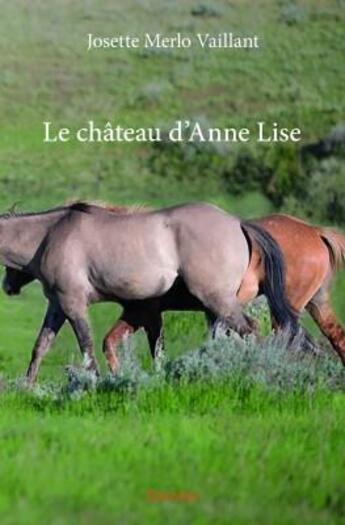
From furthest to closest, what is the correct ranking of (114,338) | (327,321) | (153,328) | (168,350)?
(168,350), (327,321), (153,328), (114,338)

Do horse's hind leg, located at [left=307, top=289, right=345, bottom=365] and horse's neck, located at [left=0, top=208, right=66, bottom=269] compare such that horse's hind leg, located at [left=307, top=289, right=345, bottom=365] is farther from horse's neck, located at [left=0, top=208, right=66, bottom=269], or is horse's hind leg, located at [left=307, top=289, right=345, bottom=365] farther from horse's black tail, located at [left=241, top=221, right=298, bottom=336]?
horse's neck, located at [left=0, top=208, right=66, bottom=269]

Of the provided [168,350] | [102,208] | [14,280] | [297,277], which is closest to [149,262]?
[102,208]

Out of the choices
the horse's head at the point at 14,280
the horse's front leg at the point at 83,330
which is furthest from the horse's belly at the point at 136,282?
the horse's head at the point at 14,280

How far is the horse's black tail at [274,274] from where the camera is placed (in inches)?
543

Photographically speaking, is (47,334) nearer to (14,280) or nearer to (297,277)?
(14,280)

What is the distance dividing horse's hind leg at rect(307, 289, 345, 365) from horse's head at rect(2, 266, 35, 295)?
2534 mm

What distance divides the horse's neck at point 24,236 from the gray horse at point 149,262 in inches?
7.4

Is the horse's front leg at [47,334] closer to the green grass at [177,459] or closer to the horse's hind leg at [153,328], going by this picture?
the horse's hind leg at [153,328]

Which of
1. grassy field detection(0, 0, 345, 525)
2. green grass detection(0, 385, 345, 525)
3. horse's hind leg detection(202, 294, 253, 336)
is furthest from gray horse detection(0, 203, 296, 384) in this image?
green grass detection(0, 385, 345, 525)

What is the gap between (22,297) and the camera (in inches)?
882

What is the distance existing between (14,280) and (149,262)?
5.81ft

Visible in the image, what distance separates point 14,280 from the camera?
15.0 m

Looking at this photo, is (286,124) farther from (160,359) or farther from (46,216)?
(160,359)

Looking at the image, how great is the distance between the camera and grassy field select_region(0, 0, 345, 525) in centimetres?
761
